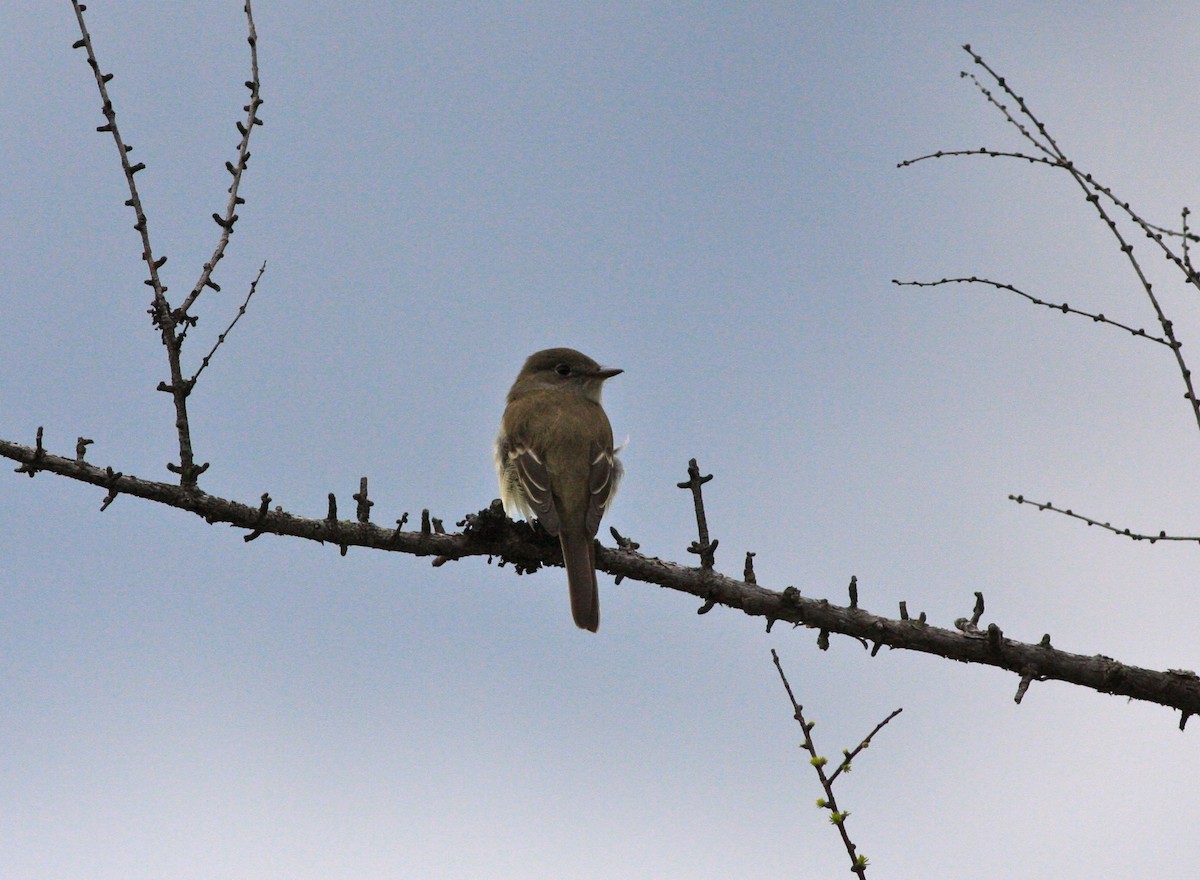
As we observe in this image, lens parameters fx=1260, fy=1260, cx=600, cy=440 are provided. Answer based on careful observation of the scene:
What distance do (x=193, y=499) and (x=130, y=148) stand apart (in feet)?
6.16

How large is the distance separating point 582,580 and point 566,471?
4.08 feet

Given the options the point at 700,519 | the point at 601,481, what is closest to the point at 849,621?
the point at 700,519

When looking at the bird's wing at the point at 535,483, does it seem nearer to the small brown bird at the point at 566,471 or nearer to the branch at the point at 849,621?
the small brown bird at the point at 566,471

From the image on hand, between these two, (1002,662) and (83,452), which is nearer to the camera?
(83,452)

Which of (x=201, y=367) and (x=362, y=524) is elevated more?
(x=201, y=367)

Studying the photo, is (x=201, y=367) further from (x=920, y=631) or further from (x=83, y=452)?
(x=920, y=631)

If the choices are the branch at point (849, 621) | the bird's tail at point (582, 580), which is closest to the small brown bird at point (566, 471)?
the bird's tail at point (582, 580)

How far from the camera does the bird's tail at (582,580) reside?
795 cm

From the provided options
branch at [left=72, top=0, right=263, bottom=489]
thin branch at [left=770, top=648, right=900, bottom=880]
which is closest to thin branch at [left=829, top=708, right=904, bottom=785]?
thin branch at [left=770, top=648, right=900, bottom=880]

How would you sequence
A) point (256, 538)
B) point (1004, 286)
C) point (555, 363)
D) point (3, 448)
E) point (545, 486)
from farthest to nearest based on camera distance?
point (555, 363) < point (545, 486) < point (1004, 286) < point (256, 538) < point (3, 448)

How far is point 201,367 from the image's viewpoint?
6.40m

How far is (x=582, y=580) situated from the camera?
26.1 feet

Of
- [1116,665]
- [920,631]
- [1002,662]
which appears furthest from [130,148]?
[1116,665]

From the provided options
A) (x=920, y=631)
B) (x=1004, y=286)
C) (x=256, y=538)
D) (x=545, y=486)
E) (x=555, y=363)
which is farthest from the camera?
(x=555, y=363)
